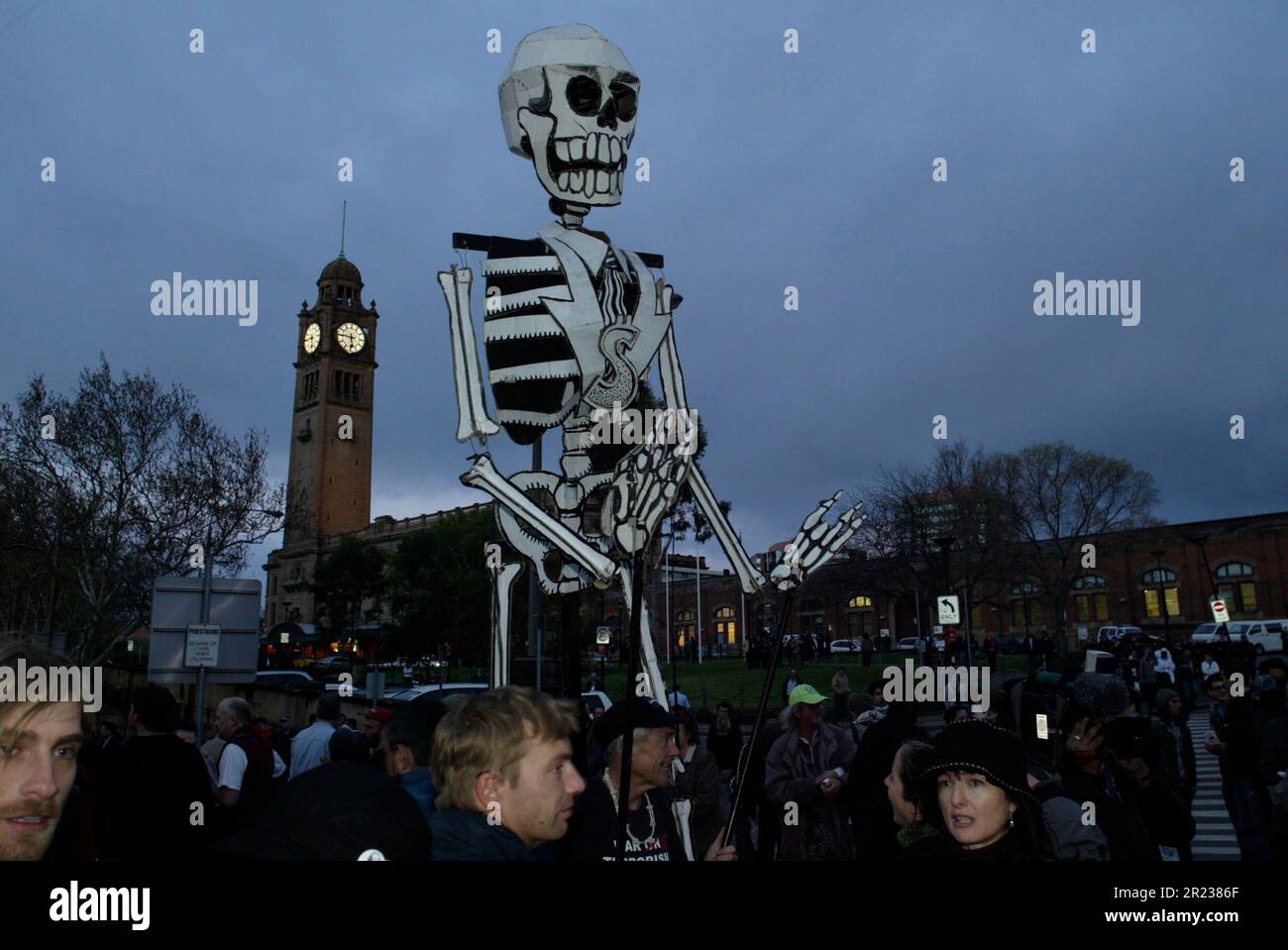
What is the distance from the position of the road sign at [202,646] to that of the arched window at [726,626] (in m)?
62.7

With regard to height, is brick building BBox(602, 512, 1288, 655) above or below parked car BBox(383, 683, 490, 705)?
above

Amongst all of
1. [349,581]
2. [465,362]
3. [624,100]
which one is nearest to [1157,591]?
[349,581]

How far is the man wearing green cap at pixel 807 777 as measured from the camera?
277 inches

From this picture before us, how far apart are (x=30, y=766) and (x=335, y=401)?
104479mm

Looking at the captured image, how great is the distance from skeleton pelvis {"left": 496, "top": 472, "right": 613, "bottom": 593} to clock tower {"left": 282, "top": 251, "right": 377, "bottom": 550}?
9216 cm

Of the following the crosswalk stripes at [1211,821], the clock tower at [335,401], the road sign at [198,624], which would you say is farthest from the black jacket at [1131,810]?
the clock tower at [335,401]

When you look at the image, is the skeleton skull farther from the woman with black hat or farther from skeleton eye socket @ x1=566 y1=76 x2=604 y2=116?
the woman with black hat

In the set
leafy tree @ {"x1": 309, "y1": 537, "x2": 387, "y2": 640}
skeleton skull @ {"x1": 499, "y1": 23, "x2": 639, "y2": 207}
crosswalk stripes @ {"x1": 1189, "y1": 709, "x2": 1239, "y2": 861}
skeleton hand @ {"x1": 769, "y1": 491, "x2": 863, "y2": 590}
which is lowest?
crosswalk stripes @ {"x1": 1189, "y1": 709, "x2": 1239, "y2": 861}

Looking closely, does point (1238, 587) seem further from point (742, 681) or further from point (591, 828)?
point (591, 828)

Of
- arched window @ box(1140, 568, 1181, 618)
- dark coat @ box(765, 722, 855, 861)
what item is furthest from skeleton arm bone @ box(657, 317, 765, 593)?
arched window @ box(1140, 568, 1181, 618)

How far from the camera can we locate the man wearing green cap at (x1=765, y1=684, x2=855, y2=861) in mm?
7023

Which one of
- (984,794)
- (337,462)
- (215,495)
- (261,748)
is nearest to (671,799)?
(984,794)

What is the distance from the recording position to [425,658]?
50.0 meters
